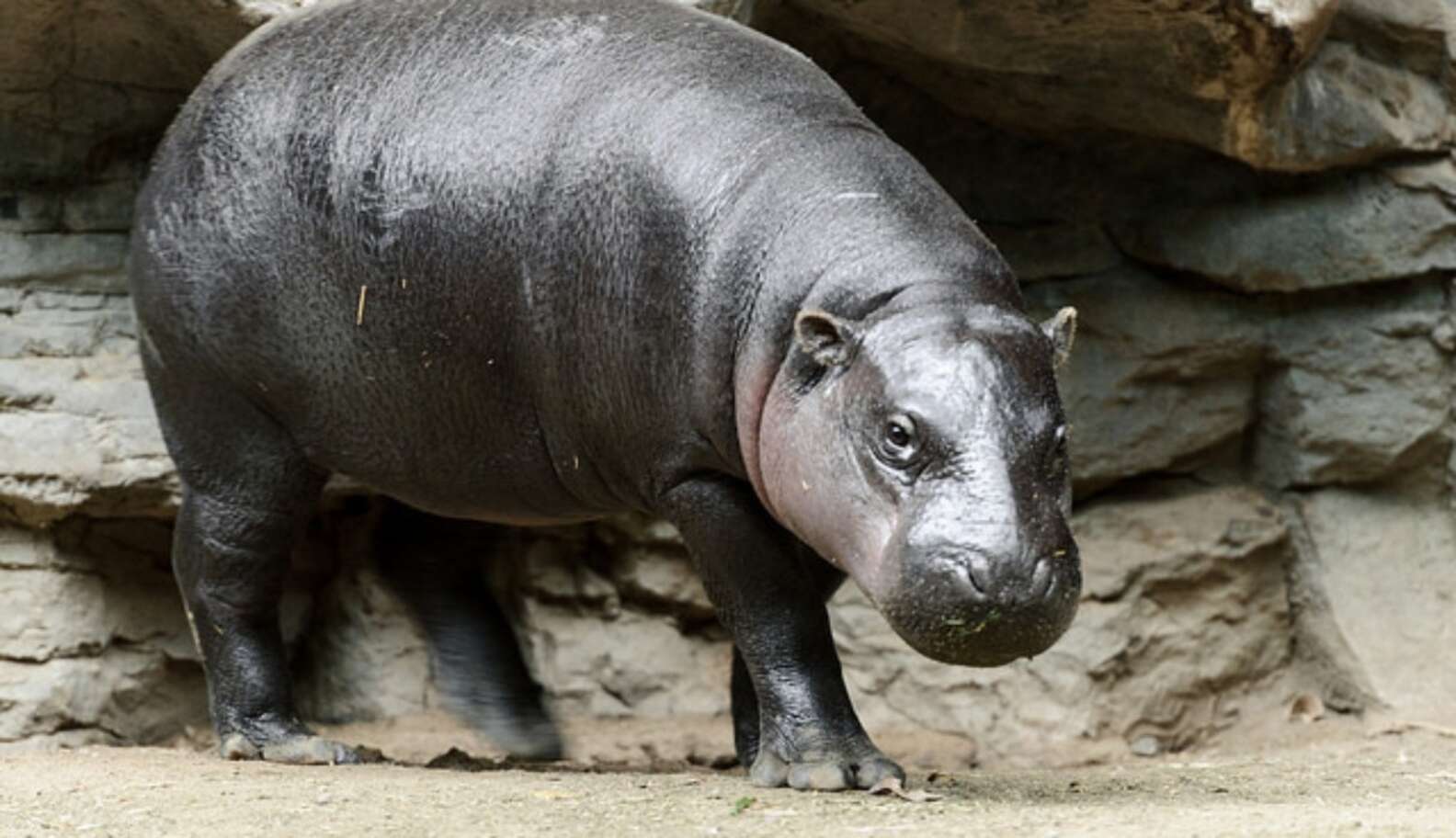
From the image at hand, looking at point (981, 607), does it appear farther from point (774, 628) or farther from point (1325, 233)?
point (1325, 233)

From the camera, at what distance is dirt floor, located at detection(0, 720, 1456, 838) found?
433cm

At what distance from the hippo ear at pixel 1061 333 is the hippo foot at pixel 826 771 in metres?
0.99

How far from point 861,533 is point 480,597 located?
285 centimetres

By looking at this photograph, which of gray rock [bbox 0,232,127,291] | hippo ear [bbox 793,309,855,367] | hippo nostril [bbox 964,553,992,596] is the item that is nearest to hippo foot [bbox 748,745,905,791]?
hippo nostril [bbox 964,553,992,596]

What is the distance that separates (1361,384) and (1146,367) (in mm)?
682

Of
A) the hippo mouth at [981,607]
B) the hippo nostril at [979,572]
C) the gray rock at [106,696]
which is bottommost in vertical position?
the gray rock at [106,696]

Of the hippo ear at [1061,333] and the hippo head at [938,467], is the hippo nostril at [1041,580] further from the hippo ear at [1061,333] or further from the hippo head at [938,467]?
the hippo ear at [1061,333]

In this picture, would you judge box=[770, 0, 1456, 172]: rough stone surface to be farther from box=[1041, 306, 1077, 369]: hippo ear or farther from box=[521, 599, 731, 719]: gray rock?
box=[521, 599, 731, 719]: gray rock

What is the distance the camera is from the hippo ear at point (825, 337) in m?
4.77

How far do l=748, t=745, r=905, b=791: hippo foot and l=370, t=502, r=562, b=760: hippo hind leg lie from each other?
1.91 m

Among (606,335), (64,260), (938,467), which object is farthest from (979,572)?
(64,260)

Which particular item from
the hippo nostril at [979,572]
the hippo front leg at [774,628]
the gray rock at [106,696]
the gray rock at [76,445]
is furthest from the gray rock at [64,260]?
the hippo nostril at [979,572]

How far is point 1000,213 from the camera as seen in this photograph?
24.0 feet

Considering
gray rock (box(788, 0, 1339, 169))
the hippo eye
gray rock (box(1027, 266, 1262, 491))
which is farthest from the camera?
gray rock (box(1027, 266, 1262, 491))
